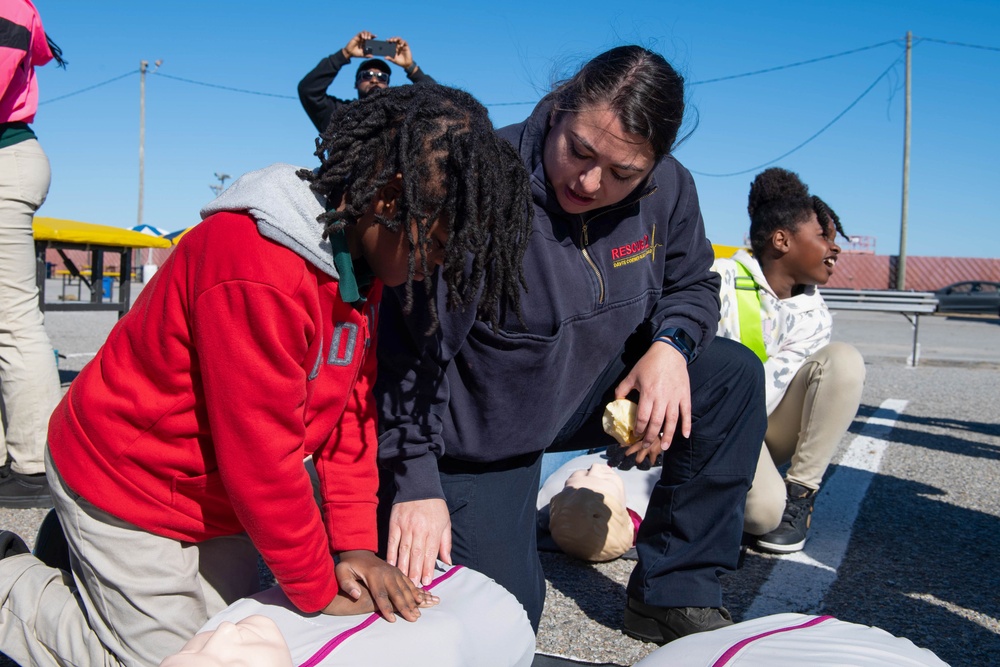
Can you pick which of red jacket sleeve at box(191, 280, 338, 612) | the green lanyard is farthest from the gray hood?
the green lanyard

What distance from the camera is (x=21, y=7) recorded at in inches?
120

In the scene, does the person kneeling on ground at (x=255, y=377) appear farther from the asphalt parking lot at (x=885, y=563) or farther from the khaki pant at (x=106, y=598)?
the asphalt parking lot at (x=885, y=563)

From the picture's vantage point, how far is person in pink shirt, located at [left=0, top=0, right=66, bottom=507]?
3.07m

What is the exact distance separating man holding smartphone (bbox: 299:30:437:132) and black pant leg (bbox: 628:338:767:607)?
311cm

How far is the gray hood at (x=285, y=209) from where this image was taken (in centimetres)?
158

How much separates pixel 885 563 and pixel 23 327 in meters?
3.41

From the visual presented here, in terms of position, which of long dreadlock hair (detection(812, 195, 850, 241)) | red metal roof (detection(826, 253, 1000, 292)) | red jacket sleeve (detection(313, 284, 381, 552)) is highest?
red metal roof (detection(826, 253, 1000, 292))

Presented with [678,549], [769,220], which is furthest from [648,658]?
[769,220]

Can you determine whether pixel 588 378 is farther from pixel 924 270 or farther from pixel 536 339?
pixel 924 270

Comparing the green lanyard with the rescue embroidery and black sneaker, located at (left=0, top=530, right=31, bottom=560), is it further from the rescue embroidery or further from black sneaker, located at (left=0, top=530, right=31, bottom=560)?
black sneaker, located at (left=0, top=530, right=31, bottom=560)

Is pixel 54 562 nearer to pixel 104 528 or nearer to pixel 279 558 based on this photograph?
pixel 104 528

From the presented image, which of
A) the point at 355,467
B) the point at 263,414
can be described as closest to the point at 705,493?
the point at 355,467

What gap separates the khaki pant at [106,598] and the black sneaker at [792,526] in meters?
2.06

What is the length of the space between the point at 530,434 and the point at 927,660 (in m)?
1.14
